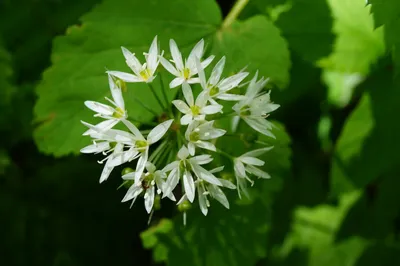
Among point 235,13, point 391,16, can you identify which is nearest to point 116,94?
point 235,13

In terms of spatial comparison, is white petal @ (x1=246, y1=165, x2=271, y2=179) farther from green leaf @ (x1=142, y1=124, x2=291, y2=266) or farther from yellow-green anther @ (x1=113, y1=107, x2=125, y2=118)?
yellow-green anther @ (x1=113, y1=107, x2=125, y2=118)

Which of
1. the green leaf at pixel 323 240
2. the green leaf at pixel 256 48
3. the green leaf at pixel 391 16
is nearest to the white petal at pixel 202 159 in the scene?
the green leaf at pixel 256 48

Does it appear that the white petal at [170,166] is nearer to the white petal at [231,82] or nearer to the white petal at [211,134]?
the white petal at [211,134]

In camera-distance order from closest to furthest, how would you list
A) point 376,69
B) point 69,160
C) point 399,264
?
point 376,69
point 399,264
point 69,160

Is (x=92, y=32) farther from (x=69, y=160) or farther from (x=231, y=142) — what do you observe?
(x=69, y=160)

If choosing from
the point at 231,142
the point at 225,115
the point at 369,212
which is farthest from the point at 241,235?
the point at 369,212

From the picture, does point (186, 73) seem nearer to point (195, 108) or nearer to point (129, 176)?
point (195, 108)

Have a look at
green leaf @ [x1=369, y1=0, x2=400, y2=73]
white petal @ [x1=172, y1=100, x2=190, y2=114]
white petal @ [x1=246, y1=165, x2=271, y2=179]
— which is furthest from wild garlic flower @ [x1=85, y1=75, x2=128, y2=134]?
green leaf @ [x1=369, y1=0, x2=400, y2=73]
